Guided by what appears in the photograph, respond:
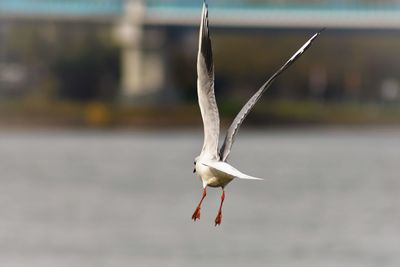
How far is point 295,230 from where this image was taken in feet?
143

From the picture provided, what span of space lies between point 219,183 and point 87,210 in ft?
141

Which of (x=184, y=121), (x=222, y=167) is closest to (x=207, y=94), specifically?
(x=222, y=167)

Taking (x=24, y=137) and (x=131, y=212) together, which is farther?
(x=24, y=137)

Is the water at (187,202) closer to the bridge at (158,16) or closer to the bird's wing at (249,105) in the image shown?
the bridge at (158,16)

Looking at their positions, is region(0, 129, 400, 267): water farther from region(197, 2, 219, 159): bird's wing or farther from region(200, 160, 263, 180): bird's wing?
region(200, 160, 263, 180): bird's wing

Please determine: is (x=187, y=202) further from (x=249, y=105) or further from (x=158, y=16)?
(x=249, y=105)

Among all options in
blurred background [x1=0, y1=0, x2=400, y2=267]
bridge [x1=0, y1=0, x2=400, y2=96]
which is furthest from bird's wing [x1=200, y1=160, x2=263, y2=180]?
bridge [x1=0, y1=0, x2=400, y2=96]

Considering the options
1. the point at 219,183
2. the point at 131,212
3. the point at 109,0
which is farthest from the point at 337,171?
the point at 219,183

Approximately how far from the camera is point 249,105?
660 centimetres

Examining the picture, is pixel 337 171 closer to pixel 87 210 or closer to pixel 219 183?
pixel 87 210

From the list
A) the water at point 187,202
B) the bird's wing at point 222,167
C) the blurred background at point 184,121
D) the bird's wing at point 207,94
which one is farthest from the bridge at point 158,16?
the bird's wing at point 222,167

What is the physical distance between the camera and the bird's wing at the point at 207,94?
673 centimetres

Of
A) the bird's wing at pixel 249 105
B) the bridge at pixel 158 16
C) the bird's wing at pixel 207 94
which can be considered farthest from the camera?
the bridge at pixel 158 16

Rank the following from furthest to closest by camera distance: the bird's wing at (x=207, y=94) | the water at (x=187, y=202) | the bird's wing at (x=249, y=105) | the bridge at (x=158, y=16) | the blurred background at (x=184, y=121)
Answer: the bridge at (x=158, y=16) → the blurred background at (x=184, y=121) → the water at (x=187, y=202) → the bird's wing at (x=207, y=94) → the bird's wing at (x=249, y=105)
